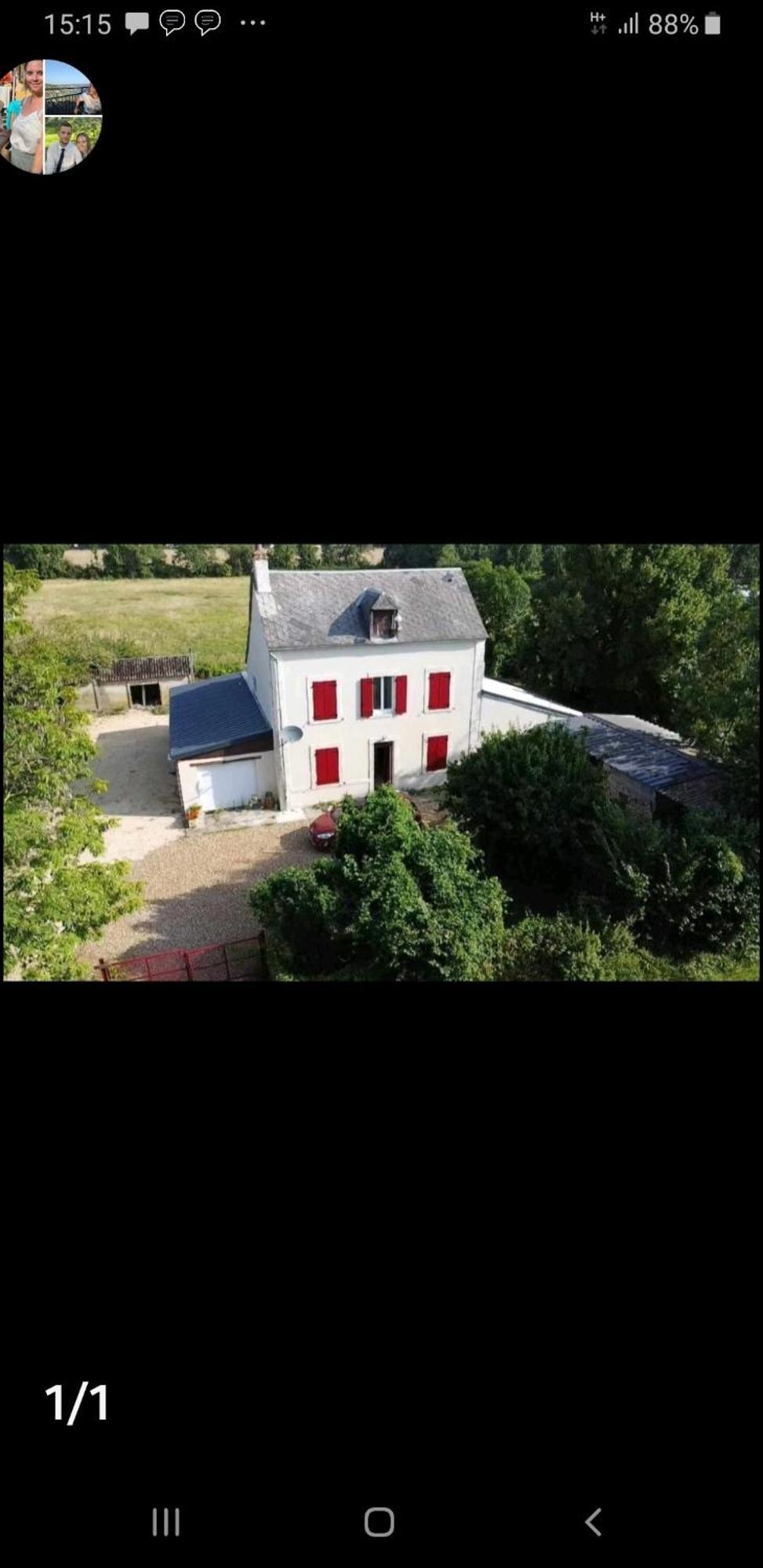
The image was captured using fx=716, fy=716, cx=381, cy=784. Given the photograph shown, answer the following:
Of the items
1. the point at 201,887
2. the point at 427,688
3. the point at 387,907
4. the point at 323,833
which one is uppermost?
the point at 427,688

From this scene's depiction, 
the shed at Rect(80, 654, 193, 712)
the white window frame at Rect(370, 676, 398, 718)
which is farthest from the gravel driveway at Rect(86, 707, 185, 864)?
the white window frame at Rect(370, 676, 398, 718)

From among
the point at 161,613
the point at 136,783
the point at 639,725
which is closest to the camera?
the point at 639,725

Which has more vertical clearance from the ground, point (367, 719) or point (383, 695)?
point (383, 695)

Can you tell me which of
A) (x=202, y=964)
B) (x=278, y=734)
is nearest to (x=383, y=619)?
(x=278, y=734)

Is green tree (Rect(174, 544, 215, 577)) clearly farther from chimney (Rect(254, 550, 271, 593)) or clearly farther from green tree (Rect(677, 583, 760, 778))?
green tree (Rect(677, 583, 760, 778))

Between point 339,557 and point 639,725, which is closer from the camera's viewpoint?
point 639,725
